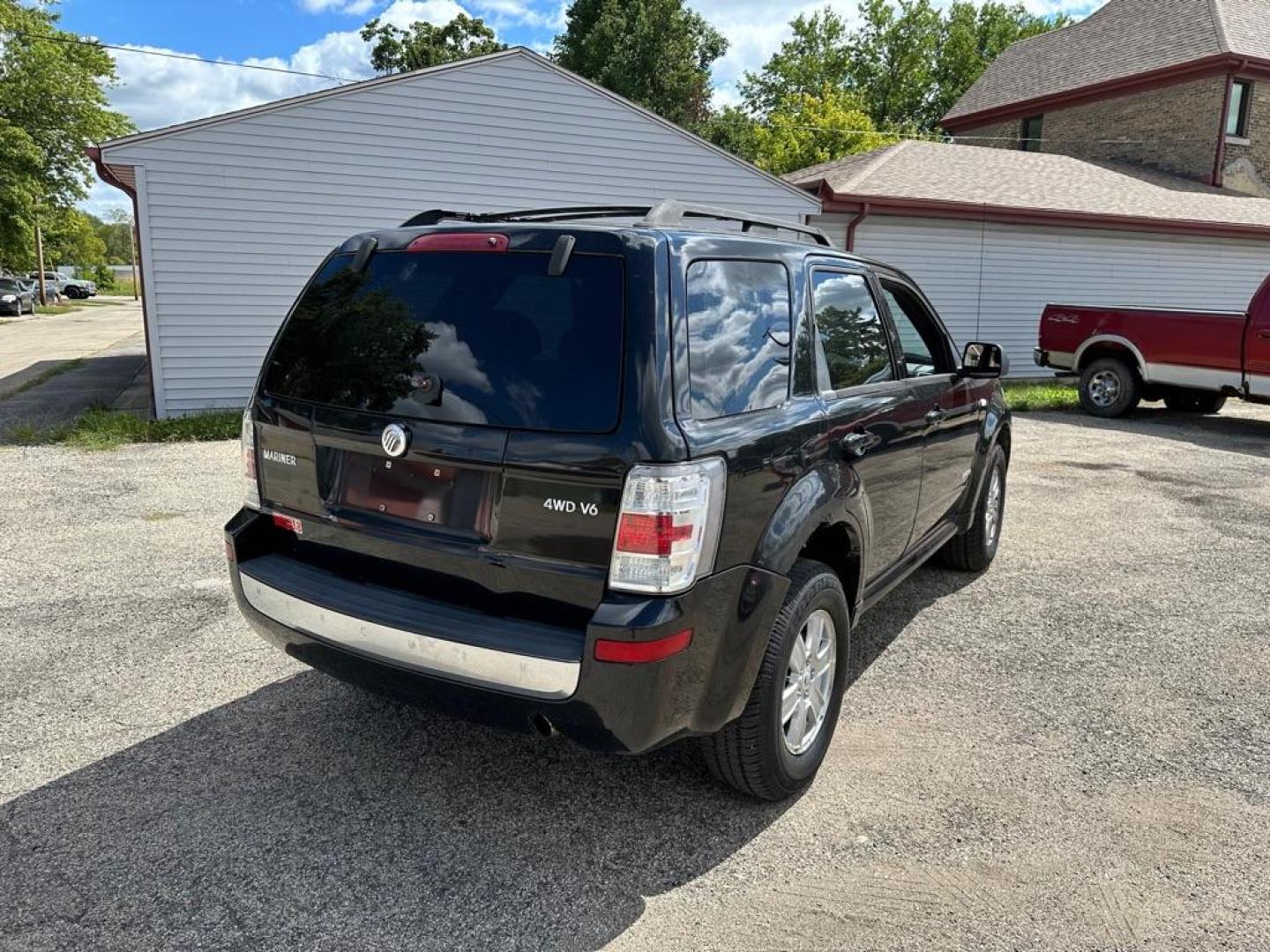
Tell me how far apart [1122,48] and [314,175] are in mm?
24336

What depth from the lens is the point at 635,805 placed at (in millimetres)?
3092

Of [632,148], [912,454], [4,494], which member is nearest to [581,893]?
[912,454]

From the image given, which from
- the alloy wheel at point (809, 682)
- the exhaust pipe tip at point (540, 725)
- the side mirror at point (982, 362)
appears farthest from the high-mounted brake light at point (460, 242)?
the side mirror at point (982, 362)

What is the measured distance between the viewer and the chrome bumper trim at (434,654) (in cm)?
245

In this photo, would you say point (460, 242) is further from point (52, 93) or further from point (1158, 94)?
point (52, 93)

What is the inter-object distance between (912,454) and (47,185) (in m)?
44.0

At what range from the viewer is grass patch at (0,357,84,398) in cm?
1360

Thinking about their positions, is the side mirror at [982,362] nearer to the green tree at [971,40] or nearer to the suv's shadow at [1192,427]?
the suv's shadow at [1192,427]

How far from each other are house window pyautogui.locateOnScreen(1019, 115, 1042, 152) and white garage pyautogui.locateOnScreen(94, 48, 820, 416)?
19.1 metres

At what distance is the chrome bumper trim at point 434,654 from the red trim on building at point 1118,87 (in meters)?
26.4

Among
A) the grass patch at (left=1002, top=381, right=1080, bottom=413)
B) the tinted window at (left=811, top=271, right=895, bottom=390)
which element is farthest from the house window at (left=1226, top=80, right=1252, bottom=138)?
the tinted window at (left=811, top=271, right=895, bottom=390)

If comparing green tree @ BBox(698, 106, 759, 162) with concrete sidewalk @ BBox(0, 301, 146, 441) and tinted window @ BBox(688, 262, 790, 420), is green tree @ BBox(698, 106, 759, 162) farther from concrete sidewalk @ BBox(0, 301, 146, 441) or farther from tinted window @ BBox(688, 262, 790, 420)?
tinted window @ BBox(688, 262, 790, 420)

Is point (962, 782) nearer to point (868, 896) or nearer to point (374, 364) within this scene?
point (868, 896)

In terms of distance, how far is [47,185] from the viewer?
3794 cm
